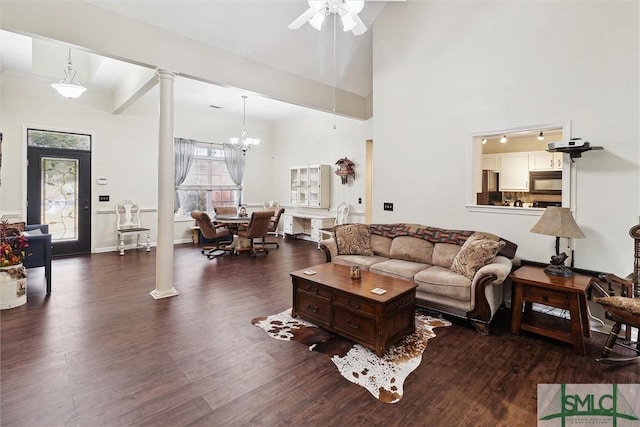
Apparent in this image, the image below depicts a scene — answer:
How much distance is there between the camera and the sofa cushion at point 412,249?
4129 millimetres

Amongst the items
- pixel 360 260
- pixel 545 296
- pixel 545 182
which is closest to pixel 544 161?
pixel 545 182

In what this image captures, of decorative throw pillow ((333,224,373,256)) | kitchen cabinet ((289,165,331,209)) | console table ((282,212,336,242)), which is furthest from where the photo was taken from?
console table ((282,212,336,242))

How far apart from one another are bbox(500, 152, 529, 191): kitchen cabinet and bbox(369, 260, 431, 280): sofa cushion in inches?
171

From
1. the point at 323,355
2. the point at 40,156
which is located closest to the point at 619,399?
the point at 323,355

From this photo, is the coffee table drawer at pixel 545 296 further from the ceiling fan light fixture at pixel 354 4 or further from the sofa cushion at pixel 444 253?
the ceiling fan light fixture at pixel 354 4

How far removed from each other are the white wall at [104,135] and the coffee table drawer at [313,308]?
561 centimetres

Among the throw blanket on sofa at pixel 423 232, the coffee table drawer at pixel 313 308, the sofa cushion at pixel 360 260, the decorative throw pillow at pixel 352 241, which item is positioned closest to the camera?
the coffee table drawer at pixel 313 308

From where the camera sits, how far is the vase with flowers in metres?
3.58

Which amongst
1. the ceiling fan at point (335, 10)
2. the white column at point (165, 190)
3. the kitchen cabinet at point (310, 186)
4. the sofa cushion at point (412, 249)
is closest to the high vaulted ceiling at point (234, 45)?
the white column at point (165, 190)

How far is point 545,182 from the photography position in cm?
639

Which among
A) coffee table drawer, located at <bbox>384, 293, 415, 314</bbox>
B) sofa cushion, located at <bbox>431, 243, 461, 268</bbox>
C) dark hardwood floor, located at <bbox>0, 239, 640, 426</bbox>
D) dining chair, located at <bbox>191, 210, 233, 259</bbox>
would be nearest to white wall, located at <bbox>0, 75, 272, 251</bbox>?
dining chair, located at <bbox>191, 210, 233, 259</bbox>

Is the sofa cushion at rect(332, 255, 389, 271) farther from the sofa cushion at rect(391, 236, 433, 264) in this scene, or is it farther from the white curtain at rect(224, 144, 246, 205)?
the white curtain at rect(224, 144, 246, 205)

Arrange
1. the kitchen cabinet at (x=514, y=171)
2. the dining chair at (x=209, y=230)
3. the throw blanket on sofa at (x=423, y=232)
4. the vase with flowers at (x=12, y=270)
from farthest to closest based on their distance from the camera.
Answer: the kitchen cabinet at (x=514, y=171) → the dining chair at (x=209, y=230) → the throw blanket on sofa at (x=423, y=232) → the vase with flowers at (x=12, y=270)

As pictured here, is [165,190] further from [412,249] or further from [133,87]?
[412,249]
